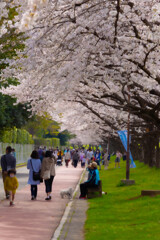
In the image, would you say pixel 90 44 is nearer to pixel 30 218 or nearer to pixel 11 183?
pixel 11 183

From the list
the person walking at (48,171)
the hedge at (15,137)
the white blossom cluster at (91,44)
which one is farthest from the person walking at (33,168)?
the hedge at (15,137)

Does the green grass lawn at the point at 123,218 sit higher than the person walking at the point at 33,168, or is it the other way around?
the person walking at the point at 33,168

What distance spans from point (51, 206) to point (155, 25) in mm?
6424

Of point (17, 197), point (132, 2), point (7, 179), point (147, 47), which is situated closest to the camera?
point (132, 2)

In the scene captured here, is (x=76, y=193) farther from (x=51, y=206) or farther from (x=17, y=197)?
(x=51, y=206)

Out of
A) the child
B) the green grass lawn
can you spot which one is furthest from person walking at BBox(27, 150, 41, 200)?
the green grass lawn

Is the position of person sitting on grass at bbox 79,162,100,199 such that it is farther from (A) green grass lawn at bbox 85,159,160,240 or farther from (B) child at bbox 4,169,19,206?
(B) child at bbox 4,169,19,206

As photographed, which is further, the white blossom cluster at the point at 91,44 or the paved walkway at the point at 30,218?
the white blossom cluster at the point at 91,44

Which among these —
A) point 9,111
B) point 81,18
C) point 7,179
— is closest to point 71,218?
point 7,179

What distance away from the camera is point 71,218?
14359mm

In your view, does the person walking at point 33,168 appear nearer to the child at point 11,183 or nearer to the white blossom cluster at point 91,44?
the child at point 11,183

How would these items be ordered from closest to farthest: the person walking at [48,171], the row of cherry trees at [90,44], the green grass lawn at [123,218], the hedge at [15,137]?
the green grass lawn at [123,218]
the row of cherry trees at [90,44]
the person walking at [48,171]
the hedge at [15,137]

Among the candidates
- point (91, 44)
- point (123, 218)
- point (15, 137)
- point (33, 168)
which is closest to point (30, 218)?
point (123, 218)

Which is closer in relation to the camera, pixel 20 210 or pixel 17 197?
pixel 20 210
